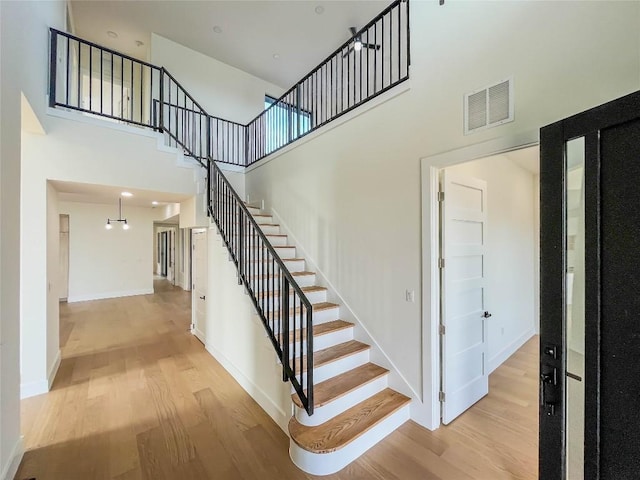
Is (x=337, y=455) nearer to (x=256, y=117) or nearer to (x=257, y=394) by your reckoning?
(x=257, y=394)

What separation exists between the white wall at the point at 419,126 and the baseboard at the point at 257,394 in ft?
3.87

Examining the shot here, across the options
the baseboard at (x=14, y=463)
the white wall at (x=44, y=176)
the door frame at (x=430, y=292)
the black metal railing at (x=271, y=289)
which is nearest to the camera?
the baseboard at (x=14, y=463)

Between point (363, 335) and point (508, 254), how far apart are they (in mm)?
2808

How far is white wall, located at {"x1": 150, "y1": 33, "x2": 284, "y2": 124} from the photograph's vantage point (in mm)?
5918

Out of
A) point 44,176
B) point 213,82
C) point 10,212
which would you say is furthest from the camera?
point 213,82

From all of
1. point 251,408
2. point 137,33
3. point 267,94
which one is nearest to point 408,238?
point 251,408

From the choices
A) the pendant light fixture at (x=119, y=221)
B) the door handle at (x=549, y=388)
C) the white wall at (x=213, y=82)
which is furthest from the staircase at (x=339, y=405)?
the pendant light fixture at (x=119, y=221)

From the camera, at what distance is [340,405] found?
235 cm

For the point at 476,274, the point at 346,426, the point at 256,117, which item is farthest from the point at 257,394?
the point at 256,117

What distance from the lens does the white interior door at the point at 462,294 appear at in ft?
8.16

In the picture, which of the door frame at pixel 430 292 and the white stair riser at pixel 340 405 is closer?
the white stair riser at pixel 340 405

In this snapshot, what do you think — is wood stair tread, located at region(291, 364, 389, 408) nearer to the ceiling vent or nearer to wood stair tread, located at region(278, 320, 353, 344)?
wood stair tread, located at region(278, 320, 353, 344)

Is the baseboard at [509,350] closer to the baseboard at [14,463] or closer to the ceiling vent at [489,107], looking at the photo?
the ceiling vent at [489,107]

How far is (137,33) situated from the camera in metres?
5.75
